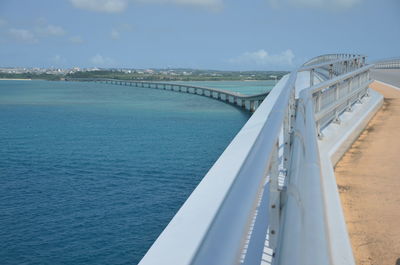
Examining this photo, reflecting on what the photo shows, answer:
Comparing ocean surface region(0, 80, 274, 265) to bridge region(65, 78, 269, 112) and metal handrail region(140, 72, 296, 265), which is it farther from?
bridge region(65, 78, 269, 112)

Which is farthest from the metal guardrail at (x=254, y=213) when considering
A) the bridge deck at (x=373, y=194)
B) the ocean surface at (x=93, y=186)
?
the ocean surface at (x=93, y=186)

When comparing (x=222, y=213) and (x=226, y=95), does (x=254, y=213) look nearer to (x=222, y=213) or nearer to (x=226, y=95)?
(x=222, y=213)

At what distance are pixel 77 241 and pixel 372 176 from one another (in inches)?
671

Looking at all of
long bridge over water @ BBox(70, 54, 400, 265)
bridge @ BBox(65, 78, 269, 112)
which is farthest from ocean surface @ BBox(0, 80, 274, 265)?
bridge @ BBox(65, 78, 269, 112)

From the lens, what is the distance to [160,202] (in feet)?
79.3

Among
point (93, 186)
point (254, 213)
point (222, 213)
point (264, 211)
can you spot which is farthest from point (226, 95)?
point (222, 213)

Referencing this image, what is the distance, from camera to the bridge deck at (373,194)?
134 inches

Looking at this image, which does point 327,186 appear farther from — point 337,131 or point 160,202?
point 160,202

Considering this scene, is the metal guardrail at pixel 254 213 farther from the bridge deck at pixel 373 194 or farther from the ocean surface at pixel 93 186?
the ocean surface at pixel 93 186

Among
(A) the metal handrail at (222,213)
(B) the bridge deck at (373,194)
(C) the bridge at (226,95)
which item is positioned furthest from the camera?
(C) the bridge at (226,95)

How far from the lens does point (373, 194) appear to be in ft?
15.0

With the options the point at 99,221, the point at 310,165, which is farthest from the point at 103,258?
the point at 310,165

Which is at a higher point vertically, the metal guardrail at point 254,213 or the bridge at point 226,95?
the metal guardrail at point 254,213

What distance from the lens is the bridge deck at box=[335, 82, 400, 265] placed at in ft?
11.1
